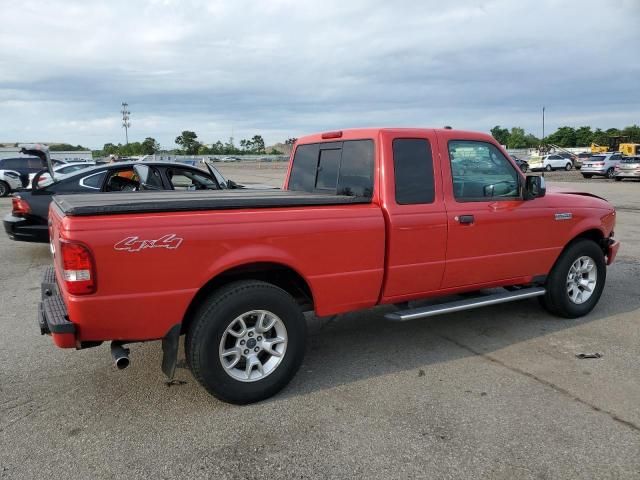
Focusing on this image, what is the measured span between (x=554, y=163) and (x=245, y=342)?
153ft

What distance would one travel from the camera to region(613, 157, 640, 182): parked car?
28.4 meters

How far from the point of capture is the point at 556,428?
322 cm

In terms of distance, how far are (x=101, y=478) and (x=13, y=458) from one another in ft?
1.93

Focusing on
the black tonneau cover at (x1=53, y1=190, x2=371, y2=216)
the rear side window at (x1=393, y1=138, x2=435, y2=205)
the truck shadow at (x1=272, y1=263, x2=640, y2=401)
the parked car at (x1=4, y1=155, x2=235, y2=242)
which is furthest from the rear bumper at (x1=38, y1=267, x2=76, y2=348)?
the parked car at (x1=4, y1=155, x2=235, y2=242)

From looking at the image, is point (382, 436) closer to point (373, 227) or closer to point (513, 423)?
point (513, 423)

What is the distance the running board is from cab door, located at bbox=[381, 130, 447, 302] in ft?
0.45

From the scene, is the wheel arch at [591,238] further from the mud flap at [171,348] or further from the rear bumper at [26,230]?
the rear bumper at [26,230]

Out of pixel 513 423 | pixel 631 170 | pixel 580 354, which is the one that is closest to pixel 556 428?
pixel 513 423

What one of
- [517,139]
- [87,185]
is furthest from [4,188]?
[517,139]

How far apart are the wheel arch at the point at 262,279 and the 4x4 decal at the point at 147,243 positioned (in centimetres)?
37

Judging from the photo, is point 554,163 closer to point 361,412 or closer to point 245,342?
point 361,412

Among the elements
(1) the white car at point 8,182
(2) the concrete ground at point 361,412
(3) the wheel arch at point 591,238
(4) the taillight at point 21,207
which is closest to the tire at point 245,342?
(2) the concrete ground at point 361,412

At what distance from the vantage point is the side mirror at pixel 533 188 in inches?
186

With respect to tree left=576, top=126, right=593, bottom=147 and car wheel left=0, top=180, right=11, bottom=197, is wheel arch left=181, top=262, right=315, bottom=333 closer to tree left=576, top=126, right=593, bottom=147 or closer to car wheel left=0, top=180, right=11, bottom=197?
car wheel left=0, top=180, right=11, bottom=197
